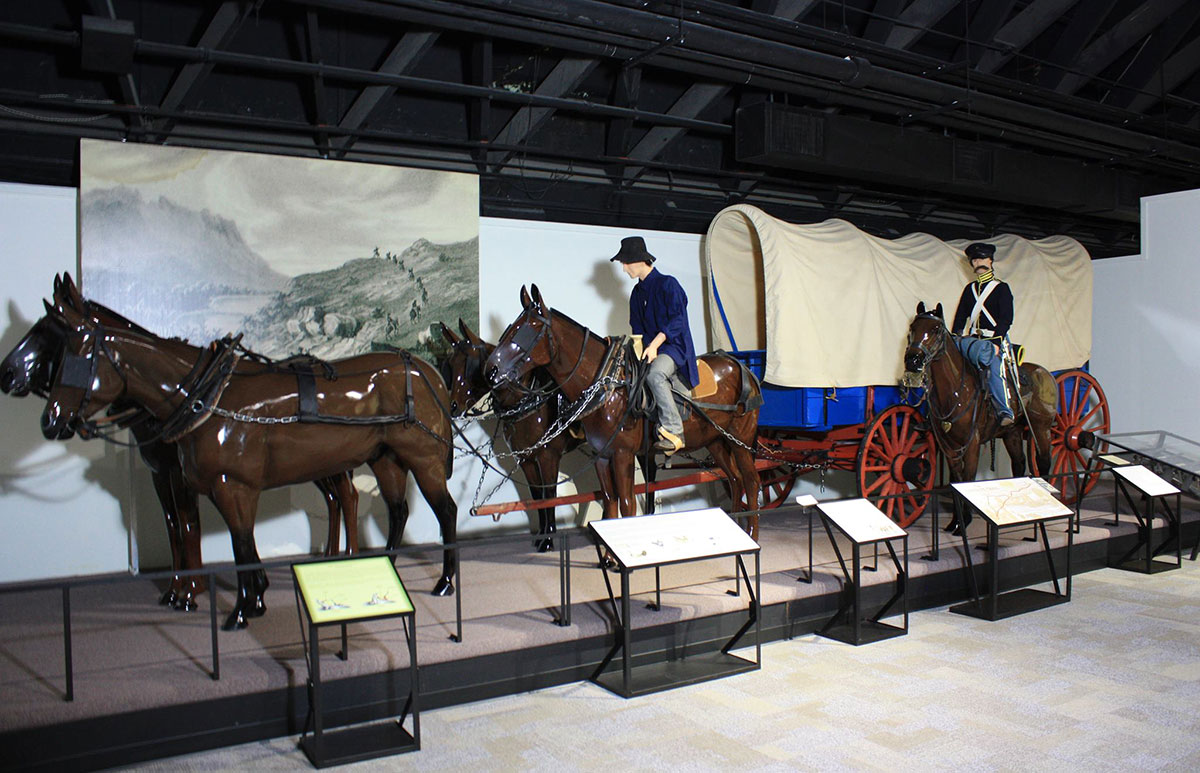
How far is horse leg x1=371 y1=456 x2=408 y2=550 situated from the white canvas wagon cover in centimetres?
305

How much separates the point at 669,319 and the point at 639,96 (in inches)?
104

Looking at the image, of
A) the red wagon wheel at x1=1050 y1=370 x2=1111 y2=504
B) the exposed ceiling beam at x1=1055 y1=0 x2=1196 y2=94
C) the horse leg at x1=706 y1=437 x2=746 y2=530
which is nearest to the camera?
the horse leg at x1=706 y1=437 x2=746 y2=530

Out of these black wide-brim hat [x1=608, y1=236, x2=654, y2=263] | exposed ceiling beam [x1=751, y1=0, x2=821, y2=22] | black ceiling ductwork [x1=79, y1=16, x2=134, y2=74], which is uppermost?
exposed ceiling beam [x1=751, y1=0, x2=821, y2=22]

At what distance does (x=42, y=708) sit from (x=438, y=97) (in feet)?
17.1

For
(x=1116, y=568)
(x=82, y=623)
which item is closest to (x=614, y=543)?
(x=82, y=623)

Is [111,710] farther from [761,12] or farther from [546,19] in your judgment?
[761,12]

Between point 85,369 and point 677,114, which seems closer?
point 85,369

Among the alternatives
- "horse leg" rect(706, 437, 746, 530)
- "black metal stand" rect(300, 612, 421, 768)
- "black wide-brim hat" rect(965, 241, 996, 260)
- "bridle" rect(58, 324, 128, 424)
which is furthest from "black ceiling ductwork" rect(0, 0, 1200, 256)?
"black metal stand" rect(300, 612, 421, 768)

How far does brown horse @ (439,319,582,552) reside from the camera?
253 inches

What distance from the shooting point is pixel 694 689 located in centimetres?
461

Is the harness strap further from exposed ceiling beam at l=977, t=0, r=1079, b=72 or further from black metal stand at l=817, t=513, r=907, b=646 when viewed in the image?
exposed ceiling beam at l=977, t=0, r=1079, b=72

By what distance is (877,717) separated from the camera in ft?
13.8

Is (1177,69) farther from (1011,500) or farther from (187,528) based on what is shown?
(187,528)

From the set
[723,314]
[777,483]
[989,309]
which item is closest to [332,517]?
[723,314]
